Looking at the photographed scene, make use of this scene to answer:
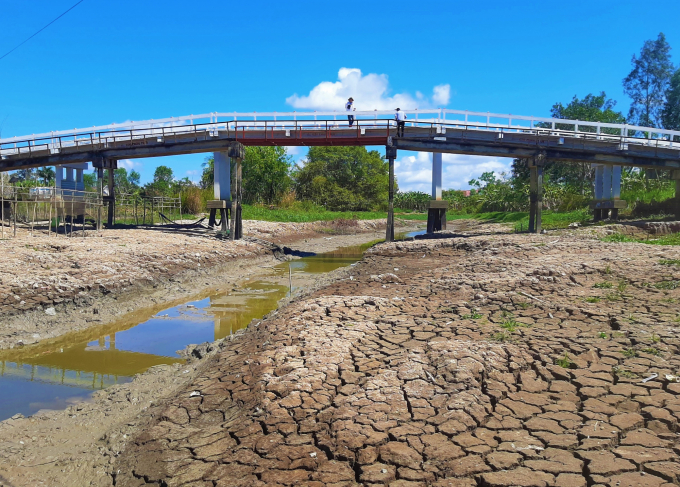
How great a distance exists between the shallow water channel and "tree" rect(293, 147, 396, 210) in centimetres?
4018

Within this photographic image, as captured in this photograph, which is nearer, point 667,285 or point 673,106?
point 667,285

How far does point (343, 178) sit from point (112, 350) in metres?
48.2

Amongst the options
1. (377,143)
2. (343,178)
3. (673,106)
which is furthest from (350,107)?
(673,106)

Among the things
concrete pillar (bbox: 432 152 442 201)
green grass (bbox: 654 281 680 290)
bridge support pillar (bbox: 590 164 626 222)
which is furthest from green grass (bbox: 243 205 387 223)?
green grass (bbox: 654 281 680 290)

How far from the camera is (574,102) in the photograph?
156ft

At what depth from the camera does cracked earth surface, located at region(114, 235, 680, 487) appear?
352 cm

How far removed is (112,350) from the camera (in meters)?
8.33

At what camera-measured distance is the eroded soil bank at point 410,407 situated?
355cm

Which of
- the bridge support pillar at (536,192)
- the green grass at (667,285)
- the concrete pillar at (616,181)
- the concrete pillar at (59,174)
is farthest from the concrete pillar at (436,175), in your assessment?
the concrete pillar at (59,174)

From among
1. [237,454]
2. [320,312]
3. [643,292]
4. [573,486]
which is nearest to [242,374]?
[237,454]

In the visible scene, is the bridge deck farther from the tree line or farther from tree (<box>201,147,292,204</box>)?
tree (<box>201,147,292,204</box>)

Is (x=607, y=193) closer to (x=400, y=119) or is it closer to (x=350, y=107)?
(x=400, y=119)

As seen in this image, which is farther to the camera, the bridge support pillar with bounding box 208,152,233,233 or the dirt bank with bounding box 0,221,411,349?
the bridge support pillar with bounding box 208,152,233,233

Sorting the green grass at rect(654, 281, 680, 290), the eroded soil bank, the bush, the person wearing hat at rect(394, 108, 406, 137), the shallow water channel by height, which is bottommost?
the shallow water channel
